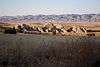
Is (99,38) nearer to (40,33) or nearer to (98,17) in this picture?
(98,17)

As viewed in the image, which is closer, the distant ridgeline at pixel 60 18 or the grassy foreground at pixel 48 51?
the grassy foreground at pixel 48 51

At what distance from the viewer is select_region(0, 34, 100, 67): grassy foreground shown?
7148 millimetres

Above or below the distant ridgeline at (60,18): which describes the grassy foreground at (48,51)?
below

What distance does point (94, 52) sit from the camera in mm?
8812

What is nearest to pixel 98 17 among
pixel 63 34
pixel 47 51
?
pixel 63 34

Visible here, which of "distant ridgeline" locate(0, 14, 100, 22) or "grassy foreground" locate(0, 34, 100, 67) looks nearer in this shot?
"grassy foreground" locate(0, 34, 100, 67)

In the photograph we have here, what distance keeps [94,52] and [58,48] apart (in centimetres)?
135

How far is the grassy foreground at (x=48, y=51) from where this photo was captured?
715 cm

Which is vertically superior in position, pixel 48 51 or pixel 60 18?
pixel 60 18

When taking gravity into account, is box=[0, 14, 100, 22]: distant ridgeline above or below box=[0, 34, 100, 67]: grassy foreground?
above

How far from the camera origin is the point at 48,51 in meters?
8.90

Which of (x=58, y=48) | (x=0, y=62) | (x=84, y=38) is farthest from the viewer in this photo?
(x=84, y=38)

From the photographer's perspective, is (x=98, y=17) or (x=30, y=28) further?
(x=30, y=28)

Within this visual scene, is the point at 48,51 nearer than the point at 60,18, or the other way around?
the point at 48,51
